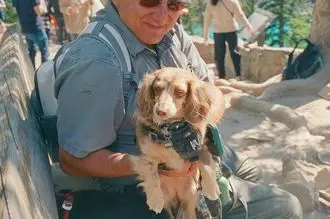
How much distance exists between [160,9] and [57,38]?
418 inches

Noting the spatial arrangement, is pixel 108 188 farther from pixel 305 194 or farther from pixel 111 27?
pixel 305 194

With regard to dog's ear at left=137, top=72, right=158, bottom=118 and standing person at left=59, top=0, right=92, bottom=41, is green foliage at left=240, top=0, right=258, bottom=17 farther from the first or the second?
A: dog's ear at left=137, top=72, right=158, bottom=118

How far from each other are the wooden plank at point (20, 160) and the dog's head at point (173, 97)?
0.47m

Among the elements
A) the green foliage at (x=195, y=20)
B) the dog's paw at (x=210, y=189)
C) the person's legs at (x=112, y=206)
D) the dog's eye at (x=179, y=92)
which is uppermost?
the dog's eye at (x=179, y=92)

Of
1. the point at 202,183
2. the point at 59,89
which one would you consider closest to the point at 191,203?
the point at 202,183

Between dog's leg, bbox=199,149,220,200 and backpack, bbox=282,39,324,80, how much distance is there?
17.8 ft

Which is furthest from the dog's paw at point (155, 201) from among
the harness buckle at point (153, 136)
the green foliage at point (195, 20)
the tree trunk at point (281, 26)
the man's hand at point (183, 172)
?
the green foliage at point (195, 20)

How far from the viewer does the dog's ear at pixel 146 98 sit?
1.93 metres

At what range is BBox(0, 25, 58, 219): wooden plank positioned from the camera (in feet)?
4.75

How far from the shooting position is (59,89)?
2.14m

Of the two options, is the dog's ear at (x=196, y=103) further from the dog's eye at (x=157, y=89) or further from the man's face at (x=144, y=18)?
the man's face at (x=144, y=18)

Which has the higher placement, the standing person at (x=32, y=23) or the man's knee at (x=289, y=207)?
the man's knee at (x=289, y=207)

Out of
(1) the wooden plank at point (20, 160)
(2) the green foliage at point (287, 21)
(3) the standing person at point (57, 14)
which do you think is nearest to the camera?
(1) the wooden plank at point (20, 160)

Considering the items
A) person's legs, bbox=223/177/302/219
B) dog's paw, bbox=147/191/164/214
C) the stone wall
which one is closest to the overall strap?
dog's paw, bbox=147/191/164/214
